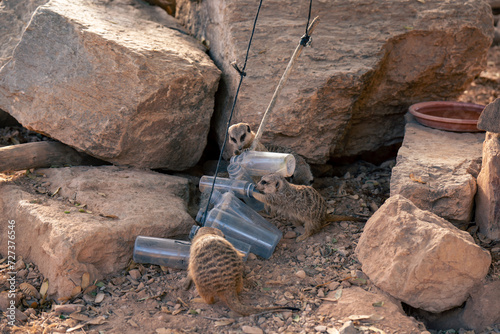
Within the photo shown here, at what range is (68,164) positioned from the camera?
4266 mm

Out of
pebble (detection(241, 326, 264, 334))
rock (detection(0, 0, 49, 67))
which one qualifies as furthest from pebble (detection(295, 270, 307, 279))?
rock (detection(0, 0, 49, 67))

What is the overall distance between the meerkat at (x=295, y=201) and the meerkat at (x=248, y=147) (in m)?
0.41

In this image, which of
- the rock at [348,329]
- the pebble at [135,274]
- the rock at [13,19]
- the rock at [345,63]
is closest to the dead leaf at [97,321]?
the pebble at [135,274]

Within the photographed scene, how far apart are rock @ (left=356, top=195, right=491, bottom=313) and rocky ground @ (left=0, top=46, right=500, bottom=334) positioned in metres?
0.19

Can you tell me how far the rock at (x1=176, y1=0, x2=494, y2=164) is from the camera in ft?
14.0

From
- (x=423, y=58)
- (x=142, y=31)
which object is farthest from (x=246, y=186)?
(x=423, y=58)

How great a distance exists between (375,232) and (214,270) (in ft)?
3.54

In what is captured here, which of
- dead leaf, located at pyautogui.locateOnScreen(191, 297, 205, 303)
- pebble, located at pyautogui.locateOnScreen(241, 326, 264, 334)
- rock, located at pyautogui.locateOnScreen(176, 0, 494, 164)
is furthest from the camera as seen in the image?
rock, located at pyautogui.locateOnScreen(176, 0, 494, 164)

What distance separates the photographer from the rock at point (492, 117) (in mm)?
3141

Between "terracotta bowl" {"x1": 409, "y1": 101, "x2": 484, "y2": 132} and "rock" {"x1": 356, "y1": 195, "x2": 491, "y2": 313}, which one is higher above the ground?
"terracotta bowl" {"x1": 409, "y1": 101, "x2": 484, "y2": 132}

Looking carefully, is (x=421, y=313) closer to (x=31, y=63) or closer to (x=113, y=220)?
(x=113, y=220)

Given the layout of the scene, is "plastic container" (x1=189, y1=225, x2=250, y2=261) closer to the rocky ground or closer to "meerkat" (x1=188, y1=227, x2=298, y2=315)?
the rocky ground

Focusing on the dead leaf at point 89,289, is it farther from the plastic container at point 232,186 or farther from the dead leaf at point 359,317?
the dead leaf at point 359,317

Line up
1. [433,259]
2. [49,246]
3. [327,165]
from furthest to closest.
Result: [327,165], [49,246], [433,259]
